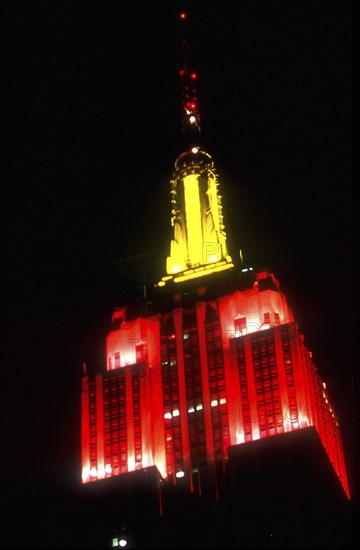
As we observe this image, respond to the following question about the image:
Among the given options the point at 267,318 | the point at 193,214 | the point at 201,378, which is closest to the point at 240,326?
the point at 267,318

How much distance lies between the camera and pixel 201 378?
131m

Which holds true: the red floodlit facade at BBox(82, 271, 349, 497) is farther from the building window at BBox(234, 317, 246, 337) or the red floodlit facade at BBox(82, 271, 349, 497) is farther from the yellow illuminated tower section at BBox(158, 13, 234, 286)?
the yellow illuminated tower section at BBox(158, 13, 234, 286)

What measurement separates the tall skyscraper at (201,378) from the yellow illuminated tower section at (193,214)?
21 cm

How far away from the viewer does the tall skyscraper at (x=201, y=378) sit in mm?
124188

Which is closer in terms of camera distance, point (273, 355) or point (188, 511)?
point (188, 511)

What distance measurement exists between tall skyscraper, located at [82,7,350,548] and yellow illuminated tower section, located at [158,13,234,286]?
0.21 meters

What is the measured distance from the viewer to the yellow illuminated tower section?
14762cm

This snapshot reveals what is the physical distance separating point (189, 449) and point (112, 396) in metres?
13.1

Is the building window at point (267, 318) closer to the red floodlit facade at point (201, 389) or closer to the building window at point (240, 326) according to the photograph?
the red floodlit facade at point (201, 389)

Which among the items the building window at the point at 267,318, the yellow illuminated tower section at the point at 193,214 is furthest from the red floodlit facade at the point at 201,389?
the yellow illuminated tower section at the point at 193,214

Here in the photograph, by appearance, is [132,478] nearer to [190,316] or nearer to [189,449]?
[189,449]

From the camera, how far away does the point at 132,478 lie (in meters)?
121

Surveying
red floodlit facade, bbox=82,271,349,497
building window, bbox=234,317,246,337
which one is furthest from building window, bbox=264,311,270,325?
building window, bbox=234,317,246,337

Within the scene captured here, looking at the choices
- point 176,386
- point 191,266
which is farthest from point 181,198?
point 176,386
